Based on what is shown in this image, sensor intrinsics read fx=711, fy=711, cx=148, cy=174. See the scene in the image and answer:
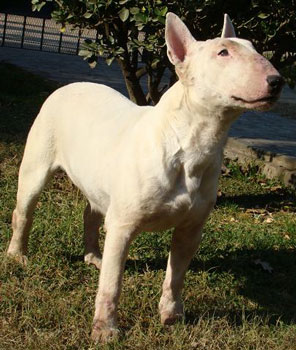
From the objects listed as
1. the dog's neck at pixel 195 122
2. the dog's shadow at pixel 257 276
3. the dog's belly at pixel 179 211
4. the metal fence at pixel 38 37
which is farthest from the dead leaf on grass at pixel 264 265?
the metal fence at pixel 38 37

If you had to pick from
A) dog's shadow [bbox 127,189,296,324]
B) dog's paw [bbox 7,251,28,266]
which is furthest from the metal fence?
dog's paw [bbox 7,251,28,266]

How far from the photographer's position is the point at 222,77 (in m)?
3.76

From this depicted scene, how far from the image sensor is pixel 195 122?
4.01 m

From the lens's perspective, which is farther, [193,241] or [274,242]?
[274,242]

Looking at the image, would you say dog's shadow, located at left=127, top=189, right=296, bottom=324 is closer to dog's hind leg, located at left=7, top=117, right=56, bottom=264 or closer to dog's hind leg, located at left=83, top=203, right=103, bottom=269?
dog's hind leg, located at left=83, top=203, right=103, bottom=269

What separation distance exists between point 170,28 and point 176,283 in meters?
1.67

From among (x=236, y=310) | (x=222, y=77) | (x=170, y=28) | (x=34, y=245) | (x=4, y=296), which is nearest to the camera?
(x=222, y=77)

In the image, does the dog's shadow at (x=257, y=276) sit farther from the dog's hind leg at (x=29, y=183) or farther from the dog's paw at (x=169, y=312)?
the dog's hind leg at (x=29, y=183)

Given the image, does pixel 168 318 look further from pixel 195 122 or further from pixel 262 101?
pixel 262 101

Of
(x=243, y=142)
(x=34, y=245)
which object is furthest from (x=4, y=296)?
(x=243, y=142)

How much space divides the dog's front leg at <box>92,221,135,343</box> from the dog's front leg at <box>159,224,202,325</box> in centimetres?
46

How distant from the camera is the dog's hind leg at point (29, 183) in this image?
5.16 m

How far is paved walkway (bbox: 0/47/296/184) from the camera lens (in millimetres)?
8695

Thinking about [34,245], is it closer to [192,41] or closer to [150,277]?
[150,277]
